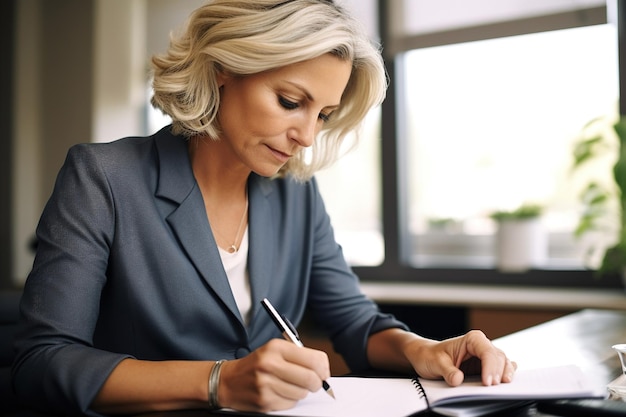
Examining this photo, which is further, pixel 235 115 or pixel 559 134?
pixel 559 134

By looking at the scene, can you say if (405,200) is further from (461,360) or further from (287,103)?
(461,360)

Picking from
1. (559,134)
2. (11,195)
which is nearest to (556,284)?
(559,134)

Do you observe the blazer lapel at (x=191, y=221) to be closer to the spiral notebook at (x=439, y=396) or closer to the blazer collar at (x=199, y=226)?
the blazer collar at (x=199, y=226)

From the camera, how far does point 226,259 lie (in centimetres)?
147

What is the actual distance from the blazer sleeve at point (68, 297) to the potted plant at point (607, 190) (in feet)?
6.78

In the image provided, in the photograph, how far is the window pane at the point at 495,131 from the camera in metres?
3.14

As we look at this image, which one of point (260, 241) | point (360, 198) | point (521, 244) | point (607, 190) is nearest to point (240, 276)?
point (260, 241)

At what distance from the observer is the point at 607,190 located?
2.85 m

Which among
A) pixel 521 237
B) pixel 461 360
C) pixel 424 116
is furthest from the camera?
pixel 424 116

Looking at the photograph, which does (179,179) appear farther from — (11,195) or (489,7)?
(11,195)

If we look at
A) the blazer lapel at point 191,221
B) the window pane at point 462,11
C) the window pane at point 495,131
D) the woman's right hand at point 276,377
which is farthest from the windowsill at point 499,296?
the woman's right hand at point 276,377

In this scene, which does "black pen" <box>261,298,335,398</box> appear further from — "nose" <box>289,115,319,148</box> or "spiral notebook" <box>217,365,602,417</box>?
"nose" <box>289,115,319,148</box>

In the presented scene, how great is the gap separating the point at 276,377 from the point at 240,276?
582 mm

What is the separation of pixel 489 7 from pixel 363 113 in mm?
1966
